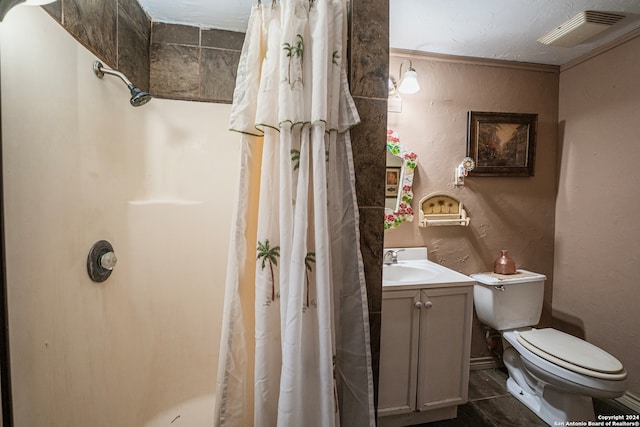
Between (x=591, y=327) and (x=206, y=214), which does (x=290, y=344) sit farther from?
(x=591, y=327)

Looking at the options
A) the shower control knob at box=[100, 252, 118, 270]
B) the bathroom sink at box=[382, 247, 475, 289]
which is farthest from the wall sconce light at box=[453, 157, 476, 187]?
the shower control knob at box=[100, 252, 118, 270]

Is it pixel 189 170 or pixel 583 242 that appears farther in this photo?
pixel 583 242

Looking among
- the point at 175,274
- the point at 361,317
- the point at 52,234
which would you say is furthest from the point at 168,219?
the point at 361,317

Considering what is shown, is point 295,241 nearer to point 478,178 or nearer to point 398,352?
point 398,352

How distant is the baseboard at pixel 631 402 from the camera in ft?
5.12

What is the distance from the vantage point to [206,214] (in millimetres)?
1424

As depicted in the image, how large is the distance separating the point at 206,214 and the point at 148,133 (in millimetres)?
474

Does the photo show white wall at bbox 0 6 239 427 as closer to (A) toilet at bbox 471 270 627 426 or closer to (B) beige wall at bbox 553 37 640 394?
(A) toilet at bbox 471 270 627 426

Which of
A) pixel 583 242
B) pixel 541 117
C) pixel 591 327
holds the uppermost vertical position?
pixel 541 117

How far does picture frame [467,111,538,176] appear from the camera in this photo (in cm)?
189

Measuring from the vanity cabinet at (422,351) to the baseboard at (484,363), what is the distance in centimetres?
58

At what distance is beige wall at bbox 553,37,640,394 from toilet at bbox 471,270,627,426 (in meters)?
0.38

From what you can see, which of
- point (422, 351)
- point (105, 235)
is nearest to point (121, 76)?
point (105, 235)

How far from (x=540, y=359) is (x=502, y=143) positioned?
4.55 ft
